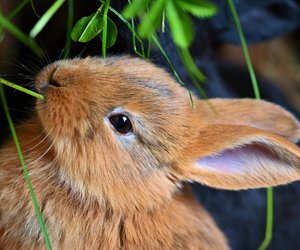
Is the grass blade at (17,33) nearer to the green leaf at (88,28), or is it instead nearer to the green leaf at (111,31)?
the green leaf at (88,28)

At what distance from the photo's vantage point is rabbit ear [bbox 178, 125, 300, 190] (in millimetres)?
2160

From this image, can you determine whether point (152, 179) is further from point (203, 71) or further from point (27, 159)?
point (203, 71)

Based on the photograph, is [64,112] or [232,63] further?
[232,63]

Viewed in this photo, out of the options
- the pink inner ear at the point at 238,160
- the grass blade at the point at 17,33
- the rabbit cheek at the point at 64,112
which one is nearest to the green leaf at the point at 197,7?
the grass blade at the point at 17,33

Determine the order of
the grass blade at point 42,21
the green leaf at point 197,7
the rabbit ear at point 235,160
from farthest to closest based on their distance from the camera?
1. the rabbit ear at point 235,160
2. the grass blade at point 42,21
3. the green leaf at point 197,7

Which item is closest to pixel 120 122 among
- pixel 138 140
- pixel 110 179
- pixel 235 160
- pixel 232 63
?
pixel 138 140

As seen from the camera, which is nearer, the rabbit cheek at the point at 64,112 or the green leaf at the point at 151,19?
the green leaf at the point at 151,19

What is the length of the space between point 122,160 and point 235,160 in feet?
1.41

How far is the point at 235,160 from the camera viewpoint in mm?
2273

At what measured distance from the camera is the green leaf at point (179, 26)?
1.42 metres

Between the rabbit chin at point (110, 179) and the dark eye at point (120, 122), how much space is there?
0.10 meters

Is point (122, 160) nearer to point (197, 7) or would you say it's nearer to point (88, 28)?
point (88, 28)

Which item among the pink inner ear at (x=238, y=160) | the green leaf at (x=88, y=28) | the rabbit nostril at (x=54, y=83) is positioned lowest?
the pink inner ear at (x=238, y=160)

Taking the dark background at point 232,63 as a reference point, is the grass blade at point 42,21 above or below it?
above
